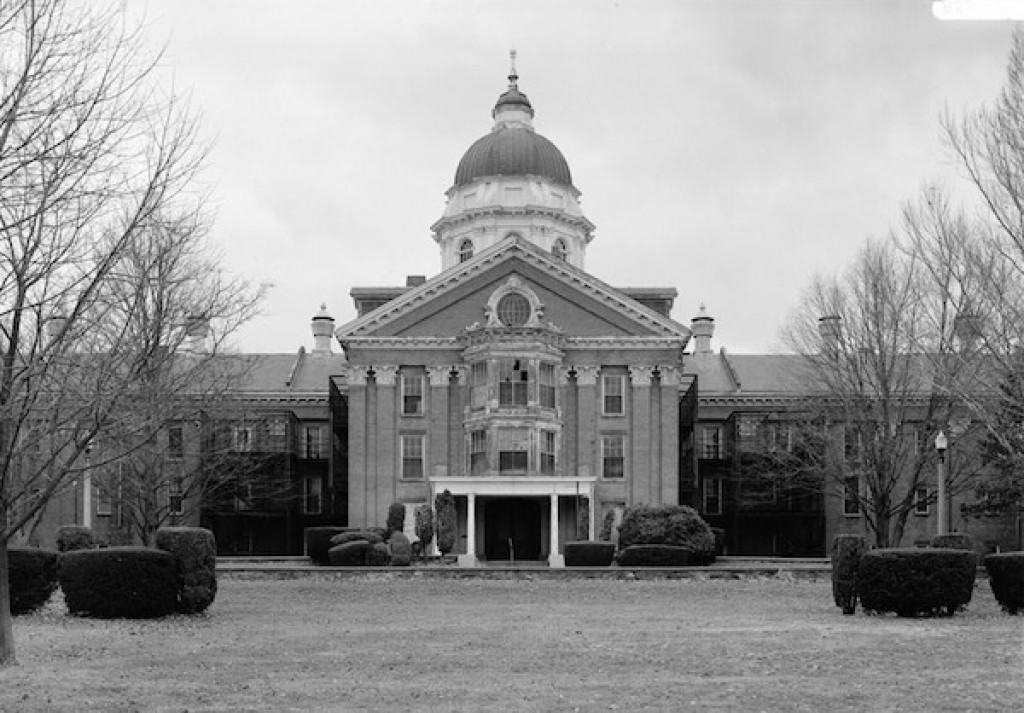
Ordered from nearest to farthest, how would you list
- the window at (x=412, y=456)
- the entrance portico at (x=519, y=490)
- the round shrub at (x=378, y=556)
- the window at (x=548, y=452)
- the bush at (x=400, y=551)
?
the round shrub at (x=378, y=556), the bush at (x=400, y=551), the entrance portico at (x=519, y=490), the window at (x=548, y=452), the window at (x=412, y=456)

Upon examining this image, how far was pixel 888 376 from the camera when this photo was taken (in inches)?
2029

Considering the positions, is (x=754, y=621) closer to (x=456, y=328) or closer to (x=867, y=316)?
(x=867, y=316)

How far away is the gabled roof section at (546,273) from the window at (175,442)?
29.2 feet

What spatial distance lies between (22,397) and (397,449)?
4531cm

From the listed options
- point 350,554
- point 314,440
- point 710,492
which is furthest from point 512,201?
point 350,554

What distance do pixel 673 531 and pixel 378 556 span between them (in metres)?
10.7

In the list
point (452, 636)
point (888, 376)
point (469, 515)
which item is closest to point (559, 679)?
point (452, 636)

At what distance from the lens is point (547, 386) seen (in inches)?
2477

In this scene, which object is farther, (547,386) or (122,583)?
(547,386)

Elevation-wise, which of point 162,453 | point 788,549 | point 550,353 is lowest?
point 788,549

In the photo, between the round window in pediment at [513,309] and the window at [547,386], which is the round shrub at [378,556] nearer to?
the window at [547,386]

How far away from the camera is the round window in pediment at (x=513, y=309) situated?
6338 cm

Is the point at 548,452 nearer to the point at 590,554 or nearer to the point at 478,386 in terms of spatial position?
the point at 478,386

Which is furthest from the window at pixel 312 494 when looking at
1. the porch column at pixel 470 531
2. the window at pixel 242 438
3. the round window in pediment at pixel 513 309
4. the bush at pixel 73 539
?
the bush at pixel 73 539
